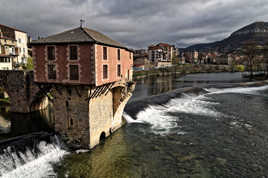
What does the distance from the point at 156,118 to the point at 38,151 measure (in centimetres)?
1577

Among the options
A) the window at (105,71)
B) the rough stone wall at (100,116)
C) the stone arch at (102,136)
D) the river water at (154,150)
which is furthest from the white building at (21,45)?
the window at (105,71)

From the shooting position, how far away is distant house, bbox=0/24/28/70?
1527 inches

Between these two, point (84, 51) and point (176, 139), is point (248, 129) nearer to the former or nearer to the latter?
point (176, 139)

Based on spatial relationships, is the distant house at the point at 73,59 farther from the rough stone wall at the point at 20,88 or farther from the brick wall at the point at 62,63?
the rough stone wall at the point at 20,88

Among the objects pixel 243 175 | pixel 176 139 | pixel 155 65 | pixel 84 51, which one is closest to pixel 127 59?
Result: pixel 84 51

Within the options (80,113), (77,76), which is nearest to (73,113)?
(80,113)

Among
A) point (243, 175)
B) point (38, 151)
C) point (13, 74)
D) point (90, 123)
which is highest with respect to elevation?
point (13, 74)

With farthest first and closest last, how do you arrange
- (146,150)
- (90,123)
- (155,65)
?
(155,65) < (146,150) < (90,123)

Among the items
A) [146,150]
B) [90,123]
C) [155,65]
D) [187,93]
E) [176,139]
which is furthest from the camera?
[155,65]

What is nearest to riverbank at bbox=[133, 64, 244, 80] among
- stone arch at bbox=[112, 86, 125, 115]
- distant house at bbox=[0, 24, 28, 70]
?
distant house at bbox=[0, 24, 28, 70]

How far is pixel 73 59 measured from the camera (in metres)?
14.3

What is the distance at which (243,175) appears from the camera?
1245 centimetres

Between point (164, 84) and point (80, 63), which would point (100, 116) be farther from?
point (164, 84)

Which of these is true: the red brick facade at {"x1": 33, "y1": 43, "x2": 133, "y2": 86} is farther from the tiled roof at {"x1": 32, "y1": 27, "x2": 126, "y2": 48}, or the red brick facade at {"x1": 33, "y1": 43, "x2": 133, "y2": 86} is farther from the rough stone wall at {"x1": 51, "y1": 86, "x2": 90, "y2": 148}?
the rough stone wall at {"x1": 51, "y1": 86, "x2": 90, "y2": 148}
